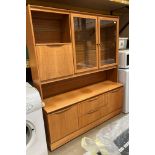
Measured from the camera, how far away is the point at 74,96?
2.07 meters

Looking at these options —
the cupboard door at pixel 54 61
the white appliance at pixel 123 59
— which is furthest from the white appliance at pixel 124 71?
the cupboard door at pixel 54 61

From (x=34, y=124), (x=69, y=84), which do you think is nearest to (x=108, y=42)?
(x=69, y=84)

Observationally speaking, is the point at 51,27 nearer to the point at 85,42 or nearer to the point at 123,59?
the point at 85,42

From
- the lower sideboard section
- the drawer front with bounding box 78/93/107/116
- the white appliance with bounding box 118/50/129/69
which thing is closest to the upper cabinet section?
the white appliance with bounding box 118/50/129/69

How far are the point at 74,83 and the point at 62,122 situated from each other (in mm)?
750

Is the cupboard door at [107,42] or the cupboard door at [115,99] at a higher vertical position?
the cupboard door at [107,42]

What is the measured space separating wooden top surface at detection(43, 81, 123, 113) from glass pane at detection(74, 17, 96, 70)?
1.27ft

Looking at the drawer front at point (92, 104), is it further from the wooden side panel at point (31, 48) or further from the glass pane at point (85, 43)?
the wooden side panel at point (31, 48)

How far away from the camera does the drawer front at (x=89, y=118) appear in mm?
2045

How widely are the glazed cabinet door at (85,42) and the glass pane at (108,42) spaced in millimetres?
210

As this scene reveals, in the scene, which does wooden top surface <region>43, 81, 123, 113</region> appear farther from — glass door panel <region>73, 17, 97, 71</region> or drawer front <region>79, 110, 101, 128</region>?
glass door panel <region>73, 17, 97, 71</region>

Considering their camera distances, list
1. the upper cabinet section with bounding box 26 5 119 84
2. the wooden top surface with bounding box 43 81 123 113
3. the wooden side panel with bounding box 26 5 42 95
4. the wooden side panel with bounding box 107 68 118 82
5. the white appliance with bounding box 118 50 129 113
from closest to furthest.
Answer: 1. the wooden side panel with bounding box 26 5 42 95
2. the upper cabinet section with bounding box 26 5 119 84
3. the wooden top surface with bounding box 43 81 123 113
4. the white appliance with bounding box 118 50 129 113
5. the wooden side panel with bounding box 107 68 118 82

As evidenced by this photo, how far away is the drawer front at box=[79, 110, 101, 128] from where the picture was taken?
2.04m

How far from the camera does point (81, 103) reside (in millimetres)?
1965
